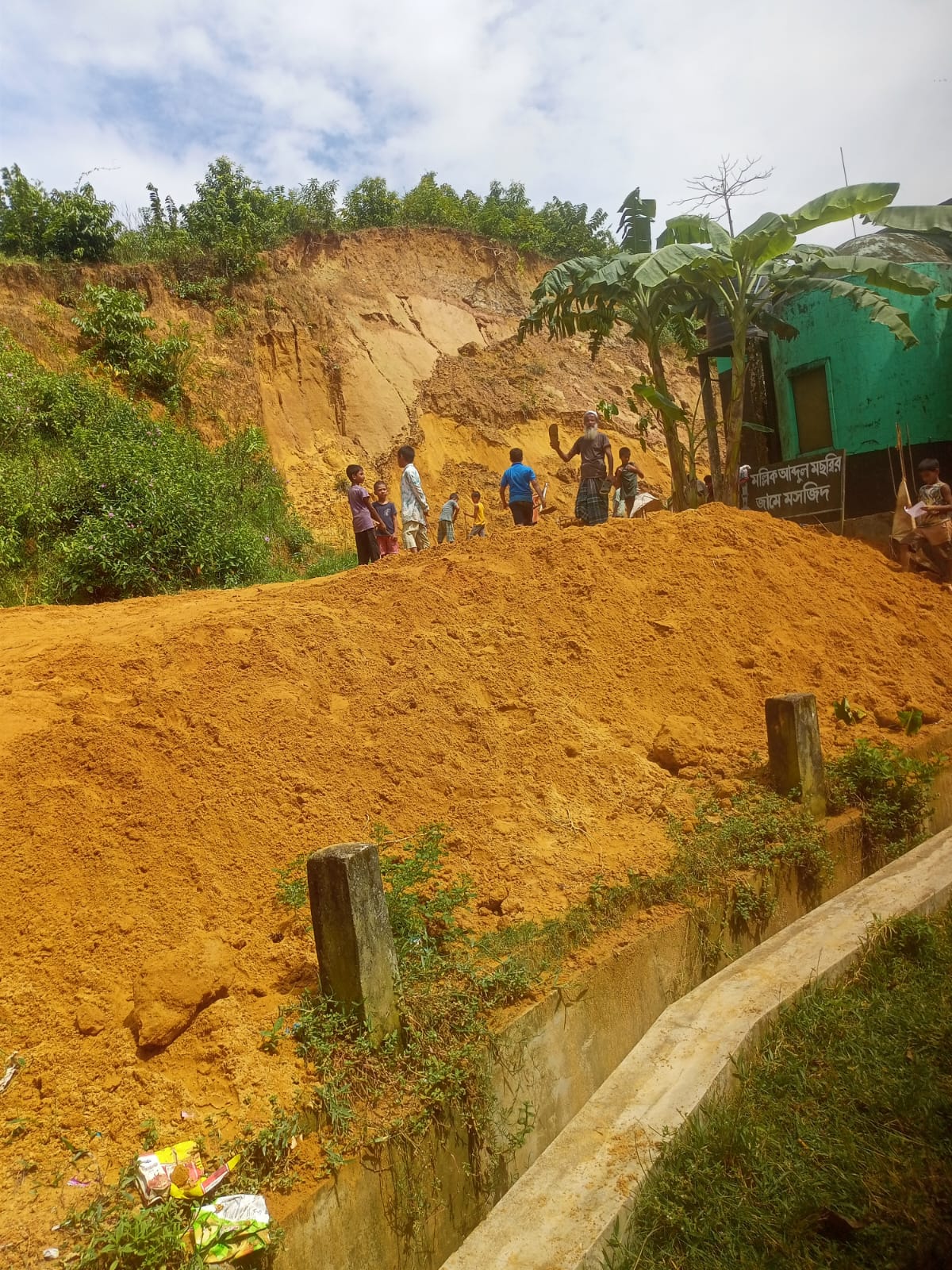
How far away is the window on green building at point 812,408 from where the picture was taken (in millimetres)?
12094

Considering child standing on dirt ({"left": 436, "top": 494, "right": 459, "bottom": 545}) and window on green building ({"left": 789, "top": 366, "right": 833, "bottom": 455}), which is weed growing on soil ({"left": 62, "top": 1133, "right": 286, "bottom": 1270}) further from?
window on green building ({"left": 789, "top": 366, "right": 833, "bottom": 455})

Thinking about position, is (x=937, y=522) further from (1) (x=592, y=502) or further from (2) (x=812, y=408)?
(2) (x=812, y=408)

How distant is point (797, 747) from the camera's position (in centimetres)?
481

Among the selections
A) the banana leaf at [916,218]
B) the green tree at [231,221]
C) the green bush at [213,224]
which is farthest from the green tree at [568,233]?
the banana leaf at [916,218]

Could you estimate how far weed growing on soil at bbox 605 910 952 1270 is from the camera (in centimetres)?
262

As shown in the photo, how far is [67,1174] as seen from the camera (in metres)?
2.45

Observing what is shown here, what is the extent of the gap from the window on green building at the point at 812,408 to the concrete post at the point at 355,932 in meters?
10.9

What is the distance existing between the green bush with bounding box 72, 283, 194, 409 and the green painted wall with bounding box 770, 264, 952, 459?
10.2 metres

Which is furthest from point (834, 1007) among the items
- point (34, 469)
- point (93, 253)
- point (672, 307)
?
point (93, 253)

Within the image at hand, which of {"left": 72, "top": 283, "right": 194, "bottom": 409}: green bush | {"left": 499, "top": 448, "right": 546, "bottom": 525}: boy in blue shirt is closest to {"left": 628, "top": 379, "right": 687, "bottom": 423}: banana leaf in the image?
{"left": 499, "top": 448, "right": 546, "bottom": 525}: boy in blue shirt

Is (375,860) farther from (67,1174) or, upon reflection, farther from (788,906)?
(788,906)

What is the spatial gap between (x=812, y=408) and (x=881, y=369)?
44.5 inches

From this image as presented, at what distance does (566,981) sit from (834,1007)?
1187 mm

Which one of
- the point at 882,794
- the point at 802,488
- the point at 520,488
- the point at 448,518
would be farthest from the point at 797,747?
the point at 448,518
